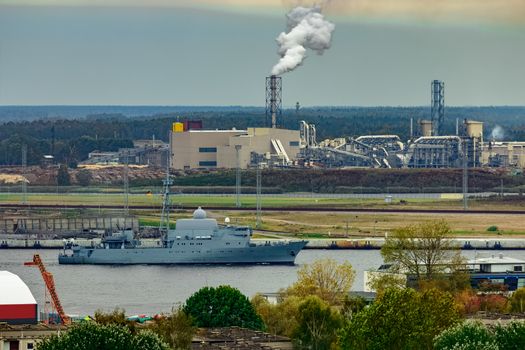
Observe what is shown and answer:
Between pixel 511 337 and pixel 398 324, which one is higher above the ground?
pixel 398 324

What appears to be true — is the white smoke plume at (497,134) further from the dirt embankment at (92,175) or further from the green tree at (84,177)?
the green tree at (84,177)

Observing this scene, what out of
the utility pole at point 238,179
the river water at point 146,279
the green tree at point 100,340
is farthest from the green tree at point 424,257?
the utility pole at point 238,179

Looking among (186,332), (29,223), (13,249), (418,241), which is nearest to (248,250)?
(13,249)

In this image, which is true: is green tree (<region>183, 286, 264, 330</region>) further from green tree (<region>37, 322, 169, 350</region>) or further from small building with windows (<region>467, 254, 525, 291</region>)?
small building with windows (<region>467, 254, 525, 291</region>)

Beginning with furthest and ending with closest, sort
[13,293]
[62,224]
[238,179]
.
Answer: [238,179]
[62,224]
[13,293]

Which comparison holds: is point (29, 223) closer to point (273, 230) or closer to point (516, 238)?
point (273, 230)

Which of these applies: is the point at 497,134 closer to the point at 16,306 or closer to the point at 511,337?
the point at 16,306

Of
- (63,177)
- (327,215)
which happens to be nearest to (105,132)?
(63,177)
